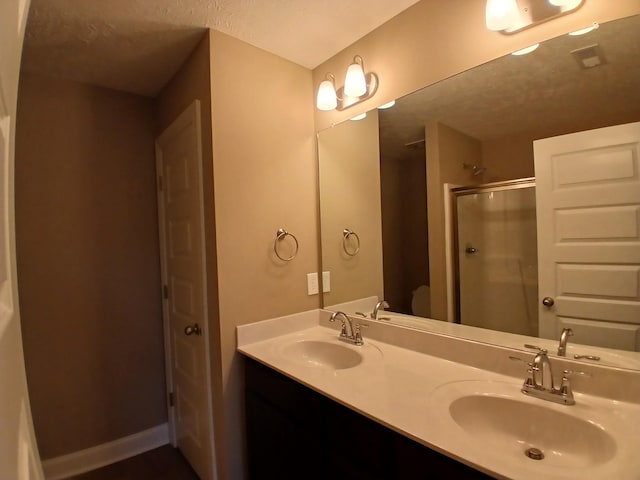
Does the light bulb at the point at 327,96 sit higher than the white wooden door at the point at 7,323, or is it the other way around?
the light bulb at the point at 327,96

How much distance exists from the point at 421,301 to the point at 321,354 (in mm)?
578

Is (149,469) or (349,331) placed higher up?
(349,331)

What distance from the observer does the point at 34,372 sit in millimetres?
1810

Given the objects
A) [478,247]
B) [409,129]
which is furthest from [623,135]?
[409,129]

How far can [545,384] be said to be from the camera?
1.00 meters

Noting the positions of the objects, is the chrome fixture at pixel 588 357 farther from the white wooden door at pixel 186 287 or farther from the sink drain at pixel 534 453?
the white wooden door at pixel 186 287

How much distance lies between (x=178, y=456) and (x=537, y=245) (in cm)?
237

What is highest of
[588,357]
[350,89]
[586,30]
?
[350,89]

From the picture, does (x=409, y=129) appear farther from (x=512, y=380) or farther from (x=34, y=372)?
(x=34, y=372)

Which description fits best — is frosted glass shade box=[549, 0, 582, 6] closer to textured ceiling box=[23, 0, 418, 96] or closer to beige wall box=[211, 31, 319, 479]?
textured ceiling box=[23, 0, 418, 96]

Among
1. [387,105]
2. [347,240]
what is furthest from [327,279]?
[387,105]

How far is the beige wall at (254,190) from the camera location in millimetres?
1535

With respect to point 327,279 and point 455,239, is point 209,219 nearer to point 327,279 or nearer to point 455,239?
point 327,279

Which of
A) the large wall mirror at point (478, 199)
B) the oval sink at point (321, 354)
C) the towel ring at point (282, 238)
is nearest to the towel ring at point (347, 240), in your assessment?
the large wall mirror at point (478, 199)
